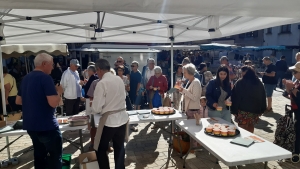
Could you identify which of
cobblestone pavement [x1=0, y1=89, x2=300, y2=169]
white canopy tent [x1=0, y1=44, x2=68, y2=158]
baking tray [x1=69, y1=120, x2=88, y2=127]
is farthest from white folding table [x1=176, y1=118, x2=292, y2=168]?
white canopy tent [x1=0, y1=44, x2=68, y2=158]

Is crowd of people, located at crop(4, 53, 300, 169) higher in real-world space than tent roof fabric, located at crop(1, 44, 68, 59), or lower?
lower

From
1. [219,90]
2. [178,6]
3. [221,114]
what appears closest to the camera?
[178,6]

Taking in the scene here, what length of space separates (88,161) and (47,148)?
53 cm

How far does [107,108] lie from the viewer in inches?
110

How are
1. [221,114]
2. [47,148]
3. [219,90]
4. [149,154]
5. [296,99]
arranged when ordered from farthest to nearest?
1. [149,154]
2. [221,114]
3. [219,90]
4. [296,99]
5. [47,148]

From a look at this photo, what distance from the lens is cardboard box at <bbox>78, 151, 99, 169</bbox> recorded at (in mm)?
2781

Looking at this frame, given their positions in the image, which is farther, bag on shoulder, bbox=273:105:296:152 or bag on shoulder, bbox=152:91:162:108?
bag on shoulder, bbox=152:91:162:108

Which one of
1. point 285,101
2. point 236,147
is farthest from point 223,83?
point 285,101

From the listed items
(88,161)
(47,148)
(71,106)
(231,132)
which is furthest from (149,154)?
(71,106)

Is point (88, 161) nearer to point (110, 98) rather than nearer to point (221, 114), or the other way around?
point (110, 98)

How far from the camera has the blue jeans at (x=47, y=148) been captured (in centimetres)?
253

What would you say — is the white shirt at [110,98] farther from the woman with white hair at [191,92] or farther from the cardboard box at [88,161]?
the woman with white hair at [191,92]

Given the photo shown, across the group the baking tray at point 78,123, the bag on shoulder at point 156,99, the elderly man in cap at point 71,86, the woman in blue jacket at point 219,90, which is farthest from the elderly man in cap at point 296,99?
the elderly man in cap at point 71,86

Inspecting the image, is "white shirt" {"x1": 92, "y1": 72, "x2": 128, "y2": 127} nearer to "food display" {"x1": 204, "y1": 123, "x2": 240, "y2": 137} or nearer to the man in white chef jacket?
the man in white chef jacket
